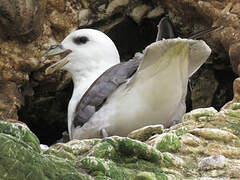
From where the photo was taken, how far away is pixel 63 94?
435 centimetres

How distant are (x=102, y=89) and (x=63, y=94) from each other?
1260 millimetres

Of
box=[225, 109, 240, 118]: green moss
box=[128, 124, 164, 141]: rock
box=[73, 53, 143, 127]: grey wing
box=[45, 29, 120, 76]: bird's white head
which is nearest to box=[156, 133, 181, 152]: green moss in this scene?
box=[128, 124, 164, 141]: rock

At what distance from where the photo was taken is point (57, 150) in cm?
215

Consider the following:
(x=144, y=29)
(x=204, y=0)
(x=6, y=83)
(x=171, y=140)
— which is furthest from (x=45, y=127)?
(x=171, y=140)

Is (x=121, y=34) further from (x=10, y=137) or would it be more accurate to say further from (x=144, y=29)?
(x=10, y=137)

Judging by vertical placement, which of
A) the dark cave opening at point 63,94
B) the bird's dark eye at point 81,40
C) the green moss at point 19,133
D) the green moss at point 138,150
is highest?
the green moss at point 19,133

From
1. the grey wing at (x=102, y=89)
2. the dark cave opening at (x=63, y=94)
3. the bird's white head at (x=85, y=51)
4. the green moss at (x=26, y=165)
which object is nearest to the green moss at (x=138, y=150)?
the green moss at (x=26, y=165)

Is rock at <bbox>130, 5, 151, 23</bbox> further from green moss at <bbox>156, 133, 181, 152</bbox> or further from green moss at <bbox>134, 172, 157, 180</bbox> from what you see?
green moss at <bbox>134, 172, 157, 180</bbox>

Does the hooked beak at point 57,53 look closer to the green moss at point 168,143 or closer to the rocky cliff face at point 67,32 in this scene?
the rocky cliff face at point 67,32

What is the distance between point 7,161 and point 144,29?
2.74m

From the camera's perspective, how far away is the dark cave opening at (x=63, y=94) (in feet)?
13.7

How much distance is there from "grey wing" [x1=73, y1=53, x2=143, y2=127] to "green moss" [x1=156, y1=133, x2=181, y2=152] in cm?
77

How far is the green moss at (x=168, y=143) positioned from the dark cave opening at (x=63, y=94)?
1.84m

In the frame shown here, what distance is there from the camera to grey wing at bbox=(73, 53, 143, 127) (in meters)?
3.10
